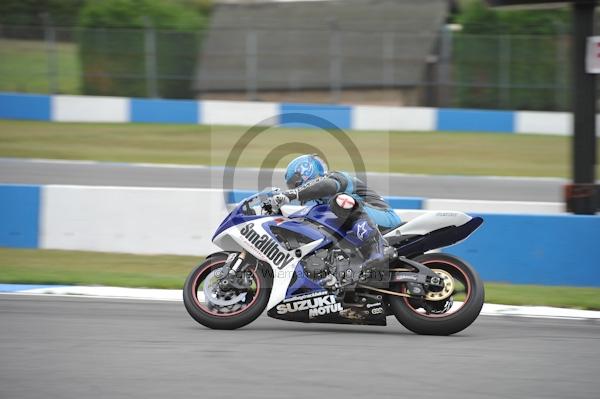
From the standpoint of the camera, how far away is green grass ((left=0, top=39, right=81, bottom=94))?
75.2ft

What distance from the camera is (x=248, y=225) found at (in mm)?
6836

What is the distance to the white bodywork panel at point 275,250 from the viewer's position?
6.77m

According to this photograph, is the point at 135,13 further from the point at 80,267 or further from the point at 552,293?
the point at 552,293

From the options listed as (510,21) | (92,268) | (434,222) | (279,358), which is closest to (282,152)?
(510,21)

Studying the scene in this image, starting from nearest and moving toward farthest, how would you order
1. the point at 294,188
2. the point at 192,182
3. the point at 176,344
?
the point at 176,344 < the point at 294,188 < the point at 192,182

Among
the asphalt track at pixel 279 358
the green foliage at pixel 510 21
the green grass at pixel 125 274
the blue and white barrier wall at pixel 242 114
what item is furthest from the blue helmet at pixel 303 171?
the green foliage at pixel 510 21

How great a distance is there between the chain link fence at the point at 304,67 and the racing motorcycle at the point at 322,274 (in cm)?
1625

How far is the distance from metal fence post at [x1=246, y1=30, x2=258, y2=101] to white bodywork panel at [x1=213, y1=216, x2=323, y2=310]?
16.2m

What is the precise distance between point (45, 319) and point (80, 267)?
116 inches

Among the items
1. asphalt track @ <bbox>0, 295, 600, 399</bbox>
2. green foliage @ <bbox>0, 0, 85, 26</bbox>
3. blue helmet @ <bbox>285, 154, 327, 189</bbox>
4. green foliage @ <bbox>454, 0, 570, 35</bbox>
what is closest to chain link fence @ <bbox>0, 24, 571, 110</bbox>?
green foliage @ <bbox>454, 0, 570, 35</bbox>

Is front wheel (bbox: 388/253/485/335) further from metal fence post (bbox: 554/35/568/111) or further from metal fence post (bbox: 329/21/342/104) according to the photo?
metal fence post (bbox: 554/35/568/111)

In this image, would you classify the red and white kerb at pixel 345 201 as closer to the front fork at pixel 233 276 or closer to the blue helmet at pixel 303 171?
the blue helmet at pixel 303 171

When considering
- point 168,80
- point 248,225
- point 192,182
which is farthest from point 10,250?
point 168,80

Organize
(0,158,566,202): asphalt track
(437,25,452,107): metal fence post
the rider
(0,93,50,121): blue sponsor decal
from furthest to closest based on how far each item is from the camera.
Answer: (437,25,452,107): metal fence post, (0,93,50,121): blue sponsor decal, (0,158,566,202): asphalt track, the rider
